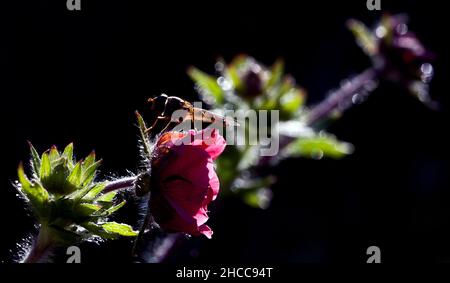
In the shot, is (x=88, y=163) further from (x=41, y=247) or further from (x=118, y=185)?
(x=41, y=247)

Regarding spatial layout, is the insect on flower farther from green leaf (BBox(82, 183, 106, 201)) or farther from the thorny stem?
the thorny stem

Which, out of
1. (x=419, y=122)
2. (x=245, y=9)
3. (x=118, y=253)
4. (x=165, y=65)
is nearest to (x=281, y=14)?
(x=245, y=9)

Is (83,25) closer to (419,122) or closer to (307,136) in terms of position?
(307,136)

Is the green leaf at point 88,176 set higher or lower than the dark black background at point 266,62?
lower

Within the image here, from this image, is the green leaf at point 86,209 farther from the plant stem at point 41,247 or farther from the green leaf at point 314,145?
the green leaf at point 314,145

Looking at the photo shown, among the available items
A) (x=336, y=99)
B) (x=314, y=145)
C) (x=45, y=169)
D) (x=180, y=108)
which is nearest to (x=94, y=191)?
(x=45, y=169)

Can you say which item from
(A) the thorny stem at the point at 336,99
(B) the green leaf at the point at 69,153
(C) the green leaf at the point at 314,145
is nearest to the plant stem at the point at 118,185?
(B) the green leaf at the point at 69,153

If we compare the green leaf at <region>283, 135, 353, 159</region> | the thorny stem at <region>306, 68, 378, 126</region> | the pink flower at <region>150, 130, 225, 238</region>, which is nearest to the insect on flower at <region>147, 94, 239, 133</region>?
the pink flower at <region>150, 130, 225, 238</region>
